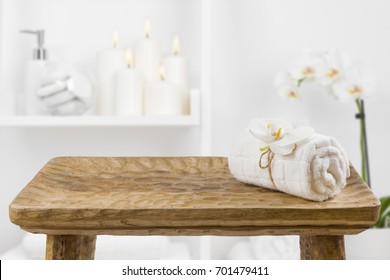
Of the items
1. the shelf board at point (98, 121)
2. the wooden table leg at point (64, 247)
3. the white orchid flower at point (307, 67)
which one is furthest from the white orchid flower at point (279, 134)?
the white orchid flower at point (307, 67)

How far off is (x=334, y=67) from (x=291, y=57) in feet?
0.41

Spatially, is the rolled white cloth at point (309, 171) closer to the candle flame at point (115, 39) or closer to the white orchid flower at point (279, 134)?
the white orchid flower at point (279, 134)

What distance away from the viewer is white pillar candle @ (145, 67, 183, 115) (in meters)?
1.24

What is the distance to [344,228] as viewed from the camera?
1.42ft

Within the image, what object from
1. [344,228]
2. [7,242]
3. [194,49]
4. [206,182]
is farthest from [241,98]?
[344,228]

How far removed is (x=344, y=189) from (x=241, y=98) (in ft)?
3.02

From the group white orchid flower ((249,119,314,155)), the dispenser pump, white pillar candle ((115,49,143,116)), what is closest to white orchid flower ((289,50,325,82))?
white pillar candle ((115,49,143,116))

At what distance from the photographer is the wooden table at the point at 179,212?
0.42 metres

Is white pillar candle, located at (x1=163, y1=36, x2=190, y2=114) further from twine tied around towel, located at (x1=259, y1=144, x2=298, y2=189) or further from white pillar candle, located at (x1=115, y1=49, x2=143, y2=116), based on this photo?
twine tied around towel, located at (x1=259, y1=144, x2=298, y2=189)

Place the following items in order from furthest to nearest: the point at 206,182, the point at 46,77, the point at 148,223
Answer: the point at 46,77 < the point at 206,182 < the point at 148,223

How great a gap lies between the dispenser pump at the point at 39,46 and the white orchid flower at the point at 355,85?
63cm

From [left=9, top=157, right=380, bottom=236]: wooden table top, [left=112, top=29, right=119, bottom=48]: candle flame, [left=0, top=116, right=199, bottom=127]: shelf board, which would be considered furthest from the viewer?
[left=112, top=29, right=119, bottom=48]: candle flame

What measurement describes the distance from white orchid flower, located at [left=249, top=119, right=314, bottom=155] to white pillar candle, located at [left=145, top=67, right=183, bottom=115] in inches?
28.4
